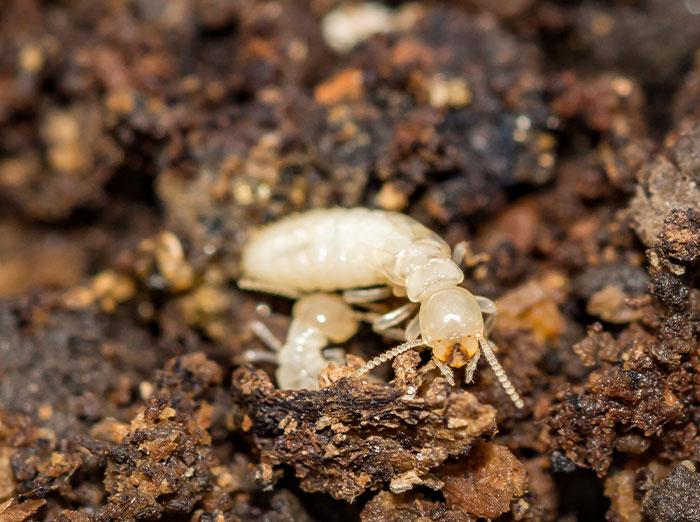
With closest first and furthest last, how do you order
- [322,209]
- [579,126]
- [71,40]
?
[322,209]
[579,126]
[71,40]

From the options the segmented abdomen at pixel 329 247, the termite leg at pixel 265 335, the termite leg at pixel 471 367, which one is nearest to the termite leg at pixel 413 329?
the termite leg at pixel 471 367

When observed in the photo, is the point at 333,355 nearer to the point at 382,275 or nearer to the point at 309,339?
the point at 309,339

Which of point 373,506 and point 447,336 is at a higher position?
point 447,336

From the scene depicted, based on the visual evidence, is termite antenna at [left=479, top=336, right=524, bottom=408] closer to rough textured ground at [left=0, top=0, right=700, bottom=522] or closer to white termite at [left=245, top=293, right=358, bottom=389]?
rough textured ground at [left=0, top=0, right=700, bottom=522]

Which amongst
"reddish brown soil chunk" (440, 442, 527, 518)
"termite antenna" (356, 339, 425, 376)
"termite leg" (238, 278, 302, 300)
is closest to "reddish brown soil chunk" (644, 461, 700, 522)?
"reddish brown soil chunk" (440, 442, 527, 518)

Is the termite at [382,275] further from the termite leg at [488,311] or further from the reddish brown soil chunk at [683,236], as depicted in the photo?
the reddish brown soil chunk at [683,236]

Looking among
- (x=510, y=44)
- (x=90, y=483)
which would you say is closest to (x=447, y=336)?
(x=90, y=483)

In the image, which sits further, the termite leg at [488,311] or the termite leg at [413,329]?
the termite leg at [488,311]

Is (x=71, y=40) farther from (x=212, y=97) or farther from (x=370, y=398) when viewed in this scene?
(x=370, y=398)
